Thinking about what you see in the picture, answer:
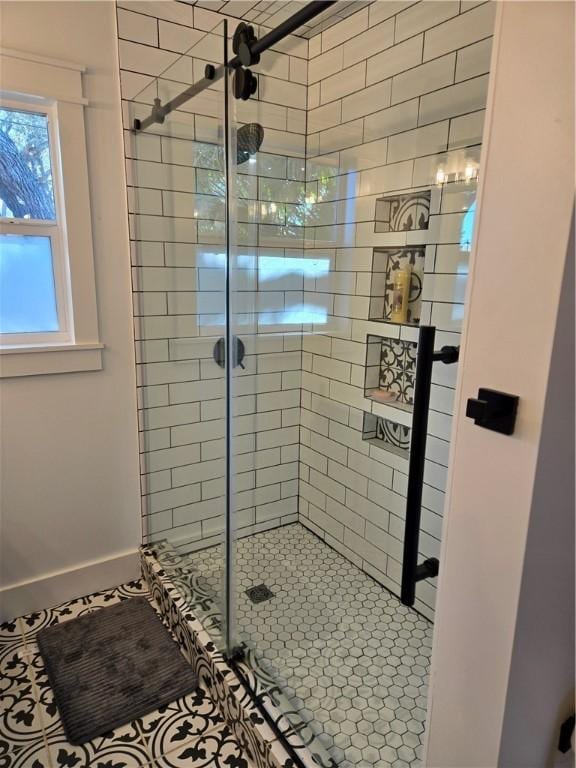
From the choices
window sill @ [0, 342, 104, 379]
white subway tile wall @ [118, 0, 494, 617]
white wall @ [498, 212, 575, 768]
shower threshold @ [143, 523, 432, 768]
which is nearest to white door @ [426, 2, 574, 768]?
white wall @ [498, 212, 575, 768]

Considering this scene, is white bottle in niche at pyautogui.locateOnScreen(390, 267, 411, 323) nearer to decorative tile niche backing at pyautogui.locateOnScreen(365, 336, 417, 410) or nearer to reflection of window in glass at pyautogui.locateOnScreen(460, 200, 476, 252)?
decorative tile niche backing at pyautogui.locateOnScreen(365, 336, 417, 410)

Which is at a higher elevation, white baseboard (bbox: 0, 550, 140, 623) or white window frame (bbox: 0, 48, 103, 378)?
white window frame (bbox: 0, 48, 103, 378)

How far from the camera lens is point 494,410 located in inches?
32.1

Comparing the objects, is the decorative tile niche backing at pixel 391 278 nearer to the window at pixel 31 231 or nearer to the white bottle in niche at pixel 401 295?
the white bottle in niche at pixel 401 295

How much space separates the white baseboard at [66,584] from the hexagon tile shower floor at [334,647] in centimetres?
38

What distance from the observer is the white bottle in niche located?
1.96m

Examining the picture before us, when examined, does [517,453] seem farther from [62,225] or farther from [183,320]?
[62,225]

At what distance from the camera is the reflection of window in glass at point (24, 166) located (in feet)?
5.78

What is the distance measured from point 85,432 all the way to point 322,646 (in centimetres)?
130

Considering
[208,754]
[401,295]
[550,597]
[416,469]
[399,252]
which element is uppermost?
[399,252]

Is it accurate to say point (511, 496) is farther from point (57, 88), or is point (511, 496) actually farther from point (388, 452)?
point (57, 88)

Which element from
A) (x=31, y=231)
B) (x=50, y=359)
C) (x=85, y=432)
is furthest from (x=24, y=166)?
(x=85, y=432)

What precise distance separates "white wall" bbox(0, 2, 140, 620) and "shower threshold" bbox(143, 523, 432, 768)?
0.35 m

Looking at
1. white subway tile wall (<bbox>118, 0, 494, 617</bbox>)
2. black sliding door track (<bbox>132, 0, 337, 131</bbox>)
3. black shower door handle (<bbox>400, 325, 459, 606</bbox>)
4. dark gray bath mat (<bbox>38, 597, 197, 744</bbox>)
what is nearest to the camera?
black shower door handle (<bbox>400, 325, 459, 606</bbox>)
